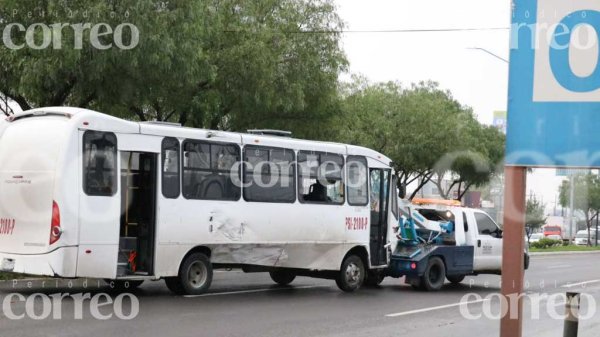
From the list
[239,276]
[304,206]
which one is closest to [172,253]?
[304,206]

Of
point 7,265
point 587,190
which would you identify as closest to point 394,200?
point 7,265

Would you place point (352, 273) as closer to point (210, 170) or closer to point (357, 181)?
point (357, 181)

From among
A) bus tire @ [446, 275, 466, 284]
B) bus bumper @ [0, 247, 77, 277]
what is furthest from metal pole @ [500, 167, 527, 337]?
bus tire @ [446, 275, 466, 284]

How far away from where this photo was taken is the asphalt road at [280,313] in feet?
36.6

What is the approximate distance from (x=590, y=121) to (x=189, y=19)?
13.8 m

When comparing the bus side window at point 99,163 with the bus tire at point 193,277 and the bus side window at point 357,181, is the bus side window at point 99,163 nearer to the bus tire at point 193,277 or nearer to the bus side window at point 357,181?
the bus tire at point 193,277

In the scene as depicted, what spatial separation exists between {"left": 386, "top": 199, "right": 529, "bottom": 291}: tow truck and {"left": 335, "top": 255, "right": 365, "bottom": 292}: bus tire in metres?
0.81

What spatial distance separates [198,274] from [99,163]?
9.47ft

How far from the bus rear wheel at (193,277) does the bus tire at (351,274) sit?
124 inches

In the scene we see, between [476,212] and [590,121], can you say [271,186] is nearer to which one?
[476,212]

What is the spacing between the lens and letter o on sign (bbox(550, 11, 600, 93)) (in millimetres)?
6207

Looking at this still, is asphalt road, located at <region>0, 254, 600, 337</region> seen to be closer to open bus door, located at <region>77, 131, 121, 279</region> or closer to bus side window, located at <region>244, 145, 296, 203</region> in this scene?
open bus door, located at <region>77, 131, 121, 279</region>

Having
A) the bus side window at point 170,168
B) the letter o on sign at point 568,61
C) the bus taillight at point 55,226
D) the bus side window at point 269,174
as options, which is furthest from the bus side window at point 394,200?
the letter o on sign at point 568,61

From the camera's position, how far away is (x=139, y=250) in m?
14.3
